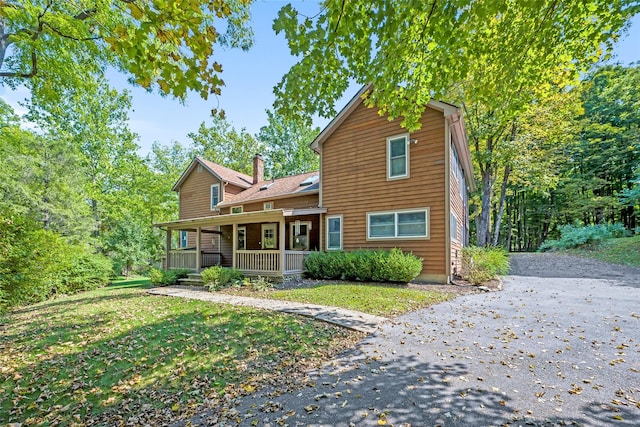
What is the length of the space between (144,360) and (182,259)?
10920 mm

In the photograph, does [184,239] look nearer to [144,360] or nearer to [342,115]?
[342,115]

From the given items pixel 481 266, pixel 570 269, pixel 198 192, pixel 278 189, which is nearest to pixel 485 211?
pixel 570 269

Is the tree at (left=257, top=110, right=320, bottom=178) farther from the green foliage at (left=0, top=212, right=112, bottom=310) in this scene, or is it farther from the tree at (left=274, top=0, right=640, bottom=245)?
the tree at (left=274, top=0, right=640, bottom=245)

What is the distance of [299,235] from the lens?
15.6 metres

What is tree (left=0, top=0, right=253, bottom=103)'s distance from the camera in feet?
9.64

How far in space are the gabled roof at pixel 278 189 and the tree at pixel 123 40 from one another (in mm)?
8699

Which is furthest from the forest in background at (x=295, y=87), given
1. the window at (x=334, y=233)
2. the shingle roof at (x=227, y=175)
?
the shingle roof at (x=227, y=175)

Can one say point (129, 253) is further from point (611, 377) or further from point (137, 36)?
point (611, 377)

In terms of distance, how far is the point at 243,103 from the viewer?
421 inches

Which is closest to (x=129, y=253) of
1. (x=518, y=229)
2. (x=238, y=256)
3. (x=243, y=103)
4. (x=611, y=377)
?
(x=238, y=256)

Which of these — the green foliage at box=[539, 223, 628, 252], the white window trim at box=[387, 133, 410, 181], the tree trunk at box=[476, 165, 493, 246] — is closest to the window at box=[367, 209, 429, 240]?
the white window trim at box=[387, 133, 410, 181]

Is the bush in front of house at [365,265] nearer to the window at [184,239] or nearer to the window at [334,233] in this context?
the window at [334,233]

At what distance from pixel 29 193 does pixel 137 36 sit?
59.7 ft

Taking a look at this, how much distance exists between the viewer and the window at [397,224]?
11523mm
